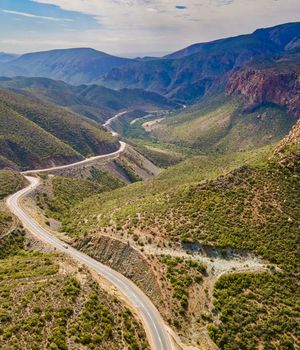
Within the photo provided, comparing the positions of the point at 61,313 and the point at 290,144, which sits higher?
the point at 290,144

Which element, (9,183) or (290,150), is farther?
(9,183)

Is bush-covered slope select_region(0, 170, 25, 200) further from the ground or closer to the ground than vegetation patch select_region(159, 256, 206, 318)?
closer to the ground

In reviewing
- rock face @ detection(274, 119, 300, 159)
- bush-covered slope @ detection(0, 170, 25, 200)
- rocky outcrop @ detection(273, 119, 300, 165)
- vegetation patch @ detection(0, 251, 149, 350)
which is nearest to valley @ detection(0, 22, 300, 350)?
vegetation patch @ detection(0, 251, 149, 350)

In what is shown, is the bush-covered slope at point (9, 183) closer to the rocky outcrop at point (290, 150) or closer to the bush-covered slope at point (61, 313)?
the bush-covered slope at point (61, 313)

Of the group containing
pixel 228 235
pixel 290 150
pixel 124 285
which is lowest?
pixel 124 285

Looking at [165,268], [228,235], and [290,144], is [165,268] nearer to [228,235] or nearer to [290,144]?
[228,235]

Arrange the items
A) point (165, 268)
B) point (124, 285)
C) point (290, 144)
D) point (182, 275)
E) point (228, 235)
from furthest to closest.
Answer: point (290, 144)
point (228, 235)
point (165, 268)
point (124, 285)
point (182, 275)

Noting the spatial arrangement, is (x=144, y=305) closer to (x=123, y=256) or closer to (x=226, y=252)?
(x=123, y=256)

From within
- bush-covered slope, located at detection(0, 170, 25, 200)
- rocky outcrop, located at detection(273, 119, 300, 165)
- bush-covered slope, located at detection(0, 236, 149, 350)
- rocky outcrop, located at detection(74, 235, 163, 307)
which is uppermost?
rocky outcrop, located at detection(273, 119, 300, 165)


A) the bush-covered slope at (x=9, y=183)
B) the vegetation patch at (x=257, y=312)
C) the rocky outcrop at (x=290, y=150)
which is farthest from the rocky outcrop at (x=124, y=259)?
the bush-covered slope at (x=9, y=183)

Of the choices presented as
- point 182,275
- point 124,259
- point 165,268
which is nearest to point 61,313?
point 165,268

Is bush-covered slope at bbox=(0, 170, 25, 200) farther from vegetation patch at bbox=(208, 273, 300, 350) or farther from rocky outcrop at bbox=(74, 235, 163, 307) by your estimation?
vegetation patch at bbox=(208, 273, 300, 350)

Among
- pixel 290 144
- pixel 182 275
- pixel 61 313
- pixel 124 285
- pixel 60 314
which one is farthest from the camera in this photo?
pixel 290 144
